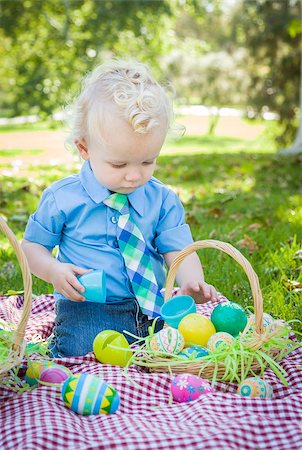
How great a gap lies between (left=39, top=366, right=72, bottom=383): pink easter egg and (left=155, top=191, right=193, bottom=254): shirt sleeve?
0.79 metres

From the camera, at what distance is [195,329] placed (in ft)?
7.56

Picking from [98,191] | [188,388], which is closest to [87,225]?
[98,191]

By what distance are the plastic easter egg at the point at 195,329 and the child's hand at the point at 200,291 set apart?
0.38ft

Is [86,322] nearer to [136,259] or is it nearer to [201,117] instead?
[136,259]

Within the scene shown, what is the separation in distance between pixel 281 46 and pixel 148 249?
509 inches

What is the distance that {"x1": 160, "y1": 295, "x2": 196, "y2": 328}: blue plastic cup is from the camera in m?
2.38

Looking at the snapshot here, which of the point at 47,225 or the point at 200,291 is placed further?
the point at 47,225

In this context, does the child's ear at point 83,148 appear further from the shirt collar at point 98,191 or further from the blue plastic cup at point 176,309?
the blue plastic cup at point 176,309

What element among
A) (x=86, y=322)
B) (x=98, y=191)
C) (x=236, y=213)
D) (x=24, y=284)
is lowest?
(x=236, y=213)

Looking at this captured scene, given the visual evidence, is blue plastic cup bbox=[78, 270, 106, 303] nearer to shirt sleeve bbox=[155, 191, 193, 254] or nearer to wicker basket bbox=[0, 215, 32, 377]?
wicker basket bbox=[0, 215, 32, 377]

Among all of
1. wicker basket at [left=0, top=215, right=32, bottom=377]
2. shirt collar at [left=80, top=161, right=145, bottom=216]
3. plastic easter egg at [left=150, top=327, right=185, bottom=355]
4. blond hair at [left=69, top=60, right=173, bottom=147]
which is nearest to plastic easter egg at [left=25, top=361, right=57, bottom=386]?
wicker basket at [left=0, top=215, right=32, bottom=377]

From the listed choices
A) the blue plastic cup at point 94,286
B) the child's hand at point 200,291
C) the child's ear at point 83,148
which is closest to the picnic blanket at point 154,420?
the blue plastic cup at point 94,286

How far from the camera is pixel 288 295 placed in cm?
296

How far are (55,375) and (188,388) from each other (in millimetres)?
433
